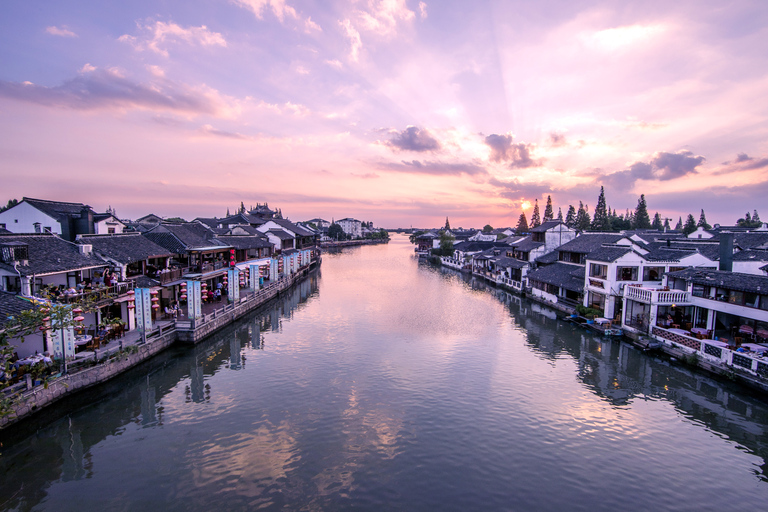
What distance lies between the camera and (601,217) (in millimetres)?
87375

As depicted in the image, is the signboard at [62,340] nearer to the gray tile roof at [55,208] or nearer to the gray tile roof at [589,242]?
the gray tile roof at [55,208]

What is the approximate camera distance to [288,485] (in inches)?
463

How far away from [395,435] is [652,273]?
27.6 meters

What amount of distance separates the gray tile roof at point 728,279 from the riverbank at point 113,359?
3171 cm

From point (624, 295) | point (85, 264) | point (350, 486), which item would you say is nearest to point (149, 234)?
point (85, 264)

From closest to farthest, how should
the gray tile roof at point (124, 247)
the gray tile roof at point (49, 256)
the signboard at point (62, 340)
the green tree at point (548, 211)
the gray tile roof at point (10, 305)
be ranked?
the gray tile roof at point (10, 305), the signboard at point (62, 340), the gray tile roof at point (49, 256), the gray tile roof at point (124, 247), the green tree at point (548, 211)

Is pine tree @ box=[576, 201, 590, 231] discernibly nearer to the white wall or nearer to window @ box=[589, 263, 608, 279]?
window @ box=[589, 263, 608, 279]

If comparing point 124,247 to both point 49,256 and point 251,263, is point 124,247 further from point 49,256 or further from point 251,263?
point 251,263

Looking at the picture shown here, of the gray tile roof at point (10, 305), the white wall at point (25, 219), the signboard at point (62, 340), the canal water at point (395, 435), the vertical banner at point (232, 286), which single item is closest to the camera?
the canal water at point (395, 435)

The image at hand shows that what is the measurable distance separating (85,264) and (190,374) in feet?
30.9

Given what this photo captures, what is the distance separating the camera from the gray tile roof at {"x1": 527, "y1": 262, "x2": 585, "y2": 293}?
3609cm

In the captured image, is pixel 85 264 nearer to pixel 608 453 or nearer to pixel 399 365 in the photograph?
pixel 399 365

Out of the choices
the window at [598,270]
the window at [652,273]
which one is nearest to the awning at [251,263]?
the window at [598,270]

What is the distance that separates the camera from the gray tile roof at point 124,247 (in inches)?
963
